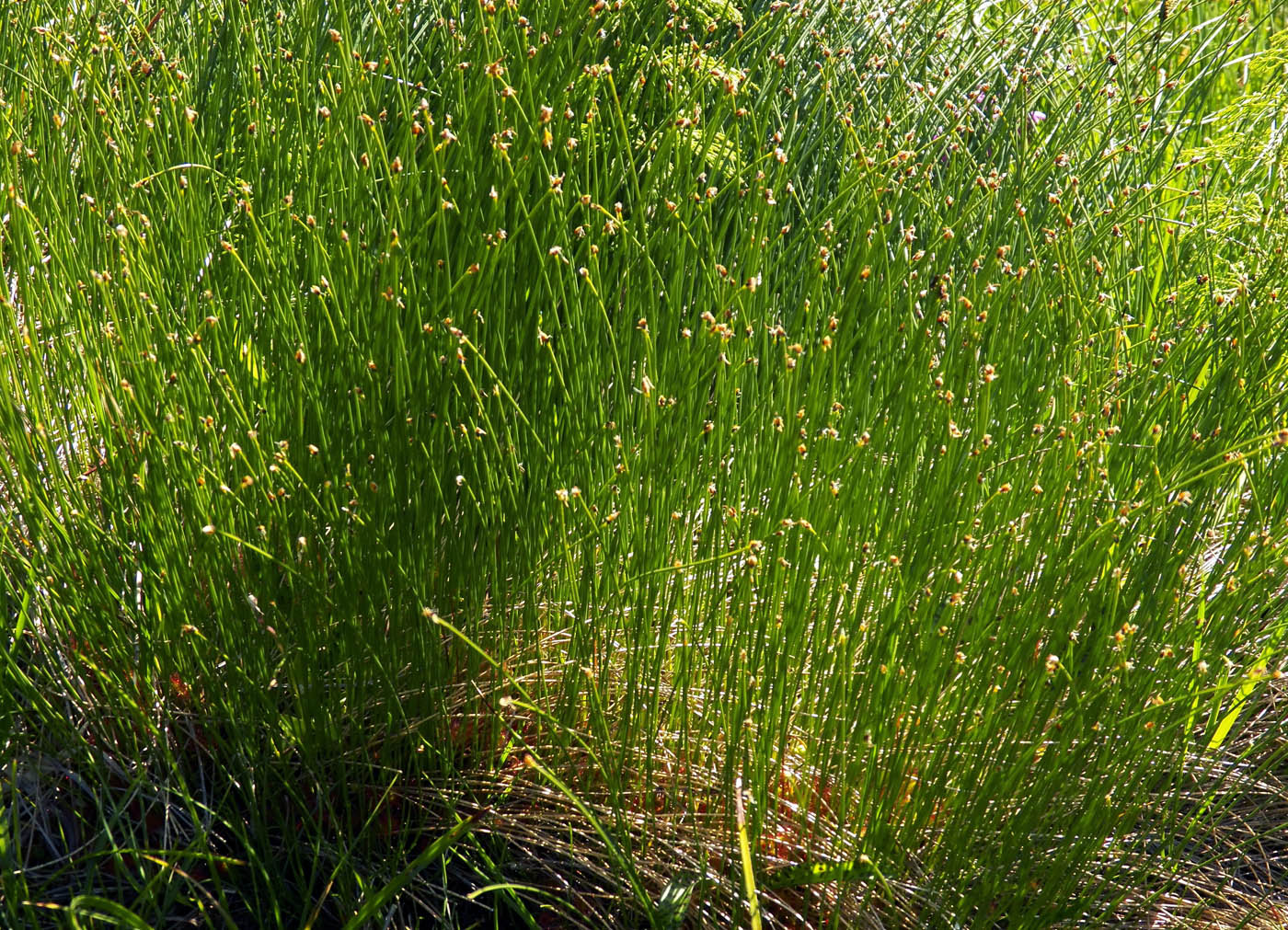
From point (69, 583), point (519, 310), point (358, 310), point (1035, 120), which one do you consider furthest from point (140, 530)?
point (1035, 120)

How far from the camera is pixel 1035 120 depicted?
9.55 ft

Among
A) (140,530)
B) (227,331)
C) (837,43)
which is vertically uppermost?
(837,43)

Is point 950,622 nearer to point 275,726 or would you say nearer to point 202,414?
point 275,726

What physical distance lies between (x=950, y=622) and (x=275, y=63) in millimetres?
1774

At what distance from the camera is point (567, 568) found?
5.67 feet

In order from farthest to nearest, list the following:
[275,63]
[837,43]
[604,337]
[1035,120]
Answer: [837,43] < [1035,120] < [275,63] < [604,337]

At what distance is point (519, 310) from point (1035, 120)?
1.76 metres

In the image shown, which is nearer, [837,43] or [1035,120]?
[1035,120]

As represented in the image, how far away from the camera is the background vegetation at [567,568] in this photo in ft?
5.32

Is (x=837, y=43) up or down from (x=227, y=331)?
up

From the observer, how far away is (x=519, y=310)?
1800mm

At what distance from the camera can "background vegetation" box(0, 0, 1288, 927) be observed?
1.62 metres

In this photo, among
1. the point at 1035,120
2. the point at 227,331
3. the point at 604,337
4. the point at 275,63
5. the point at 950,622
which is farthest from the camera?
the point at 1035,120

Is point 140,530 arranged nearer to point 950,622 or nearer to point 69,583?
point 69,583
